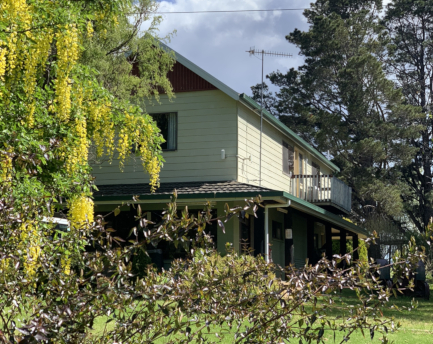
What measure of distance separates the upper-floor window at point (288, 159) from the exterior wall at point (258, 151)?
0.21m

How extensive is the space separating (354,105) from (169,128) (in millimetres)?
18936

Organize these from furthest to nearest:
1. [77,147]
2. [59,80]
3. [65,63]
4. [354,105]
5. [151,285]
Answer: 1. [354,105]
2. [77,147]
3. [59,80]
4. [65,63]
5. [151,285]

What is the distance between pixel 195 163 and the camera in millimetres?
18391

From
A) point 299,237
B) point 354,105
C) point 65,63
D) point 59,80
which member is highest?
point 354,105

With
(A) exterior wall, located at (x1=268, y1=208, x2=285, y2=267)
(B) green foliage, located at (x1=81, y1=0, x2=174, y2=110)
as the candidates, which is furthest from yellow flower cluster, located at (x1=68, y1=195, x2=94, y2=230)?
(A) exterior wall, located at (x1=268, y1=208, x2=285, y2=267)

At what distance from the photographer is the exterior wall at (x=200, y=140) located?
59.2ft

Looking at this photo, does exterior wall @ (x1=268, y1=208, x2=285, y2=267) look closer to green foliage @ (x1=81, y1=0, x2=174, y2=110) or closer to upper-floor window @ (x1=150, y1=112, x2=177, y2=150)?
upper-floor window @ (x1=150, y1=112, x2=177, y2=150)

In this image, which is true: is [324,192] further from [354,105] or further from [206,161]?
[354,105]

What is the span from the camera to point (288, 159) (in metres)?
23.1

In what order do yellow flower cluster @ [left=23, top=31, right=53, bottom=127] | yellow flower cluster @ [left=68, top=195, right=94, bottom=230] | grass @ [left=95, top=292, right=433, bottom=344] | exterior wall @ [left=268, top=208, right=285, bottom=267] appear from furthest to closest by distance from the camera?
exterior wall @ [left=268, top=208, right=285, bottom=267] → yellow flower cluster @ [left=68, top=195, right=94, bottom=230] → yellow flower cluster @ [left=23, top=31, right=53, bottom=127] → grass @ [left=95, top=292, right=433, bottom=344]

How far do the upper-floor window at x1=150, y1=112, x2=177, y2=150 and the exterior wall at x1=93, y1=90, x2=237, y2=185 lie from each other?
16 cm

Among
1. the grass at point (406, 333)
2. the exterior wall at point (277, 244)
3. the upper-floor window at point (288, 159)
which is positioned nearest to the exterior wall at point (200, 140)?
the exterior wall at point (277, 244)

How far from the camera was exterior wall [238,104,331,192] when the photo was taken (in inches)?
723

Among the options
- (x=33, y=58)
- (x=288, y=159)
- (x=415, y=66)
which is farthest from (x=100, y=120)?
(x=415, y=66)
